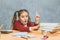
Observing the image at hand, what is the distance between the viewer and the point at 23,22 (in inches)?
62.7

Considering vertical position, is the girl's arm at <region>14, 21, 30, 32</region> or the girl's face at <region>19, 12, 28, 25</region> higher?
the girl's face at <region>19, 12, 28, 25</region>

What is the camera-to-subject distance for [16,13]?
1.58 metres

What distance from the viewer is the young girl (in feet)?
5.16

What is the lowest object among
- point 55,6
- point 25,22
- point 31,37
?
point 31,37

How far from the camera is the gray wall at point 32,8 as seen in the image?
1.56 m

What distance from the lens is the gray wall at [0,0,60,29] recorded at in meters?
1.56

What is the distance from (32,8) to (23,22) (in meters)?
0.14

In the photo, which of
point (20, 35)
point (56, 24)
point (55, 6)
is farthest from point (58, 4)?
point (20, 35)

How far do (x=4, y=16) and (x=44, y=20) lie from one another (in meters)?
0.33

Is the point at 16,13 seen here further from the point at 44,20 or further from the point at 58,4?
the point at 58,4

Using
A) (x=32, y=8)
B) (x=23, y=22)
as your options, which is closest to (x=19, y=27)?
(x=23, y=22)

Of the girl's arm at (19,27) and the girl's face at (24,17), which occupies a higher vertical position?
the girl's face at (24,17)

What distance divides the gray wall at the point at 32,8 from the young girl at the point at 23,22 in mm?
33

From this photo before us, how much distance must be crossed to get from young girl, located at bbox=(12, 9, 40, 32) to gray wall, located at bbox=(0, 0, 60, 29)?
0.03m
